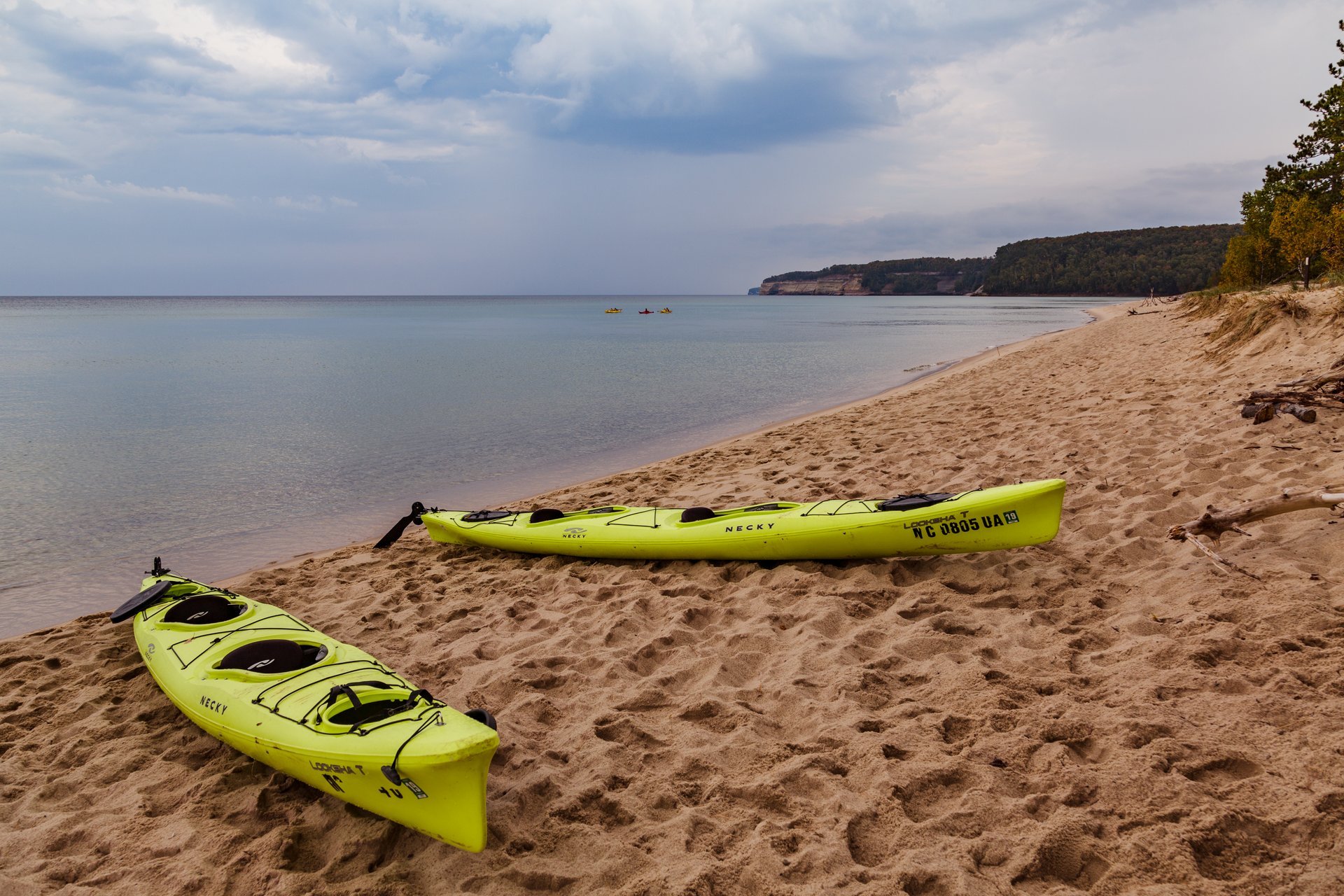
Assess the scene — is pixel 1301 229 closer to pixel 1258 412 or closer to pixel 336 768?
pixel 1258 412

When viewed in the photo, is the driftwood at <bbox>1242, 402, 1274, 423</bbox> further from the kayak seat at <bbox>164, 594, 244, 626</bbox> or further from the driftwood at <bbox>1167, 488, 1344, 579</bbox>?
the kayak seat at <bbox>164, 594, 244, 626</bbox>

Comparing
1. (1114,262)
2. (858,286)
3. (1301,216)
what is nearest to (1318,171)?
(1301,216)

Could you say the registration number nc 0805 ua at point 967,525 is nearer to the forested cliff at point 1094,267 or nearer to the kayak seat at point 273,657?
the kayak seat at point 273,657

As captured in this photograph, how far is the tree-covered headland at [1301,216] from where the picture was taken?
1980 centimetres

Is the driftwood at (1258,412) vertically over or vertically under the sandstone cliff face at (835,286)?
under

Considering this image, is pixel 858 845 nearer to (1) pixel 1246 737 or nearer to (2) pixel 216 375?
(1) pixel 1246 737

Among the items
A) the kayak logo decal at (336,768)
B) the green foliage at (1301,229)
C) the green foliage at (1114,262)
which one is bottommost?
the kayak logo decal at (336,768)

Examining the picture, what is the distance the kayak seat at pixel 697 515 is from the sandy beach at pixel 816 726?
Result: 0.29 meters

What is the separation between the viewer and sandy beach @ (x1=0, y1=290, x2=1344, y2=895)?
6.95ft

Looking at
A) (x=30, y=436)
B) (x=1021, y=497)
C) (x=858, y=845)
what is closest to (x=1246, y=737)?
(x=858, y=845)

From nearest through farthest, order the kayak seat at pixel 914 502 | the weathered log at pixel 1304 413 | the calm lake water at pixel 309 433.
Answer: the kayak seat at pixel 914 502
the weathered log at pixel 1304 413
the calm lake water at pixel 309 433

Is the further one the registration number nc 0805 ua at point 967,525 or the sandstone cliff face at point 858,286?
the sandstone cliff face at point 858,286

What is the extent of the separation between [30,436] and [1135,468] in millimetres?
Answer: 15205

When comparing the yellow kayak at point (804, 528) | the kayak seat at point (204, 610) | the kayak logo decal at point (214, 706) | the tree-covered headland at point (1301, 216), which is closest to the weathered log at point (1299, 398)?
the yellow kayak at point (804, 528)
